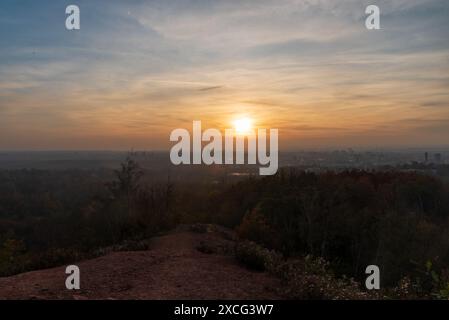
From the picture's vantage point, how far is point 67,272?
32.5 feet

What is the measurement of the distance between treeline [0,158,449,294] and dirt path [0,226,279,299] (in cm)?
222

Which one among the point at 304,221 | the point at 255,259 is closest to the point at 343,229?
the point at 304,221

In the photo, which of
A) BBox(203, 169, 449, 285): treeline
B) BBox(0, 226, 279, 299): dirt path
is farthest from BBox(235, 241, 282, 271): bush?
BBox(203, 169, 449, 285): treeline

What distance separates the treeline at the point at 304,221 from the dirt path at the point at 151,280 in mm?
2223

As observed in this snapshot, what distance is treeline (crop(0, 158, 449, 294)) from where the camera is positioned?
18.4 m

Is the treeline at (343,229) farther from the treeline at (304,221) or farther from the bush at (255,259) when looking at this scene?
the bush at (255,259)

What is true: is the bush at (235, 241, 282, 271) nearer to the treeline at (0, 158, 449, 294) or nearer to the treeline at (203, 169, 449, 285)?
the treeline at (0, 158, 449, 294)

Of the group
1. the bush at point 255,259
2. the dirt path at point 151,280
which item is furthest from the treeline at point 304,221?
the bush at point 255,259

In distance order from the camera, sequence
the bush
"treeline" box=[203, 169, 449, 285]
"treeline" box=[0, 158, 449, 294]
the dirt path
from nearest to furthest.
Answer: the dirt path, the bush, "treeline" box=[0, 158, 449, 294], "treeline" box=[203, 169, 449, 285]

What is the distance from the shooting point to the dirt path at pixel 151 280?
8.23 m

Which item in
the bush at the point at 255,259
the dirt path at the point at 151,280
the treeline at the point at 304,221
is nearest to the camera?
the dirt path at the point at 151,280
